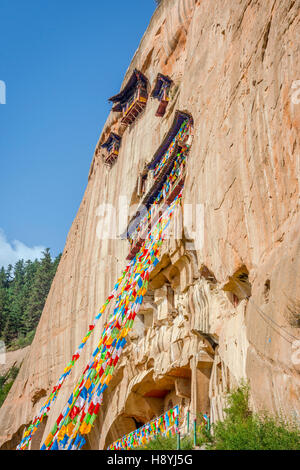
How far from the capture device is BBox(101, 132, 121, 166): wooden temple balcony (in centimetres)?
2778

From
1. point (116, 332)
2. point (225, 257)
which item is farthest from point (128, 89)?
point (225, 257)

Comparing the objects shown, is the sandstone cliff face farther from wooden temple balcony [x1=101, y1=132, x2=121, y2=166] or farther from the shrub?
wooden temple balcony [x1=101, y1=132, x2=121, y2=166]

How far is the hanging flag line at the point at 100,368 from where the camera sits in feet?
35.6

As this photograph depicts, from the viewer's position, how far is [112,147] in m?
28.0

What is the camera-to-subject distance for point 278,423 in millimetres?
6297

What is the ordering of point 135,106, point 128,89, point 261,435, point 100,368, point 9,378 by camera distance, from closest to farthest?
point 261,435 → point 100,368 → point 135,106 → point 128,89 → point 9,378

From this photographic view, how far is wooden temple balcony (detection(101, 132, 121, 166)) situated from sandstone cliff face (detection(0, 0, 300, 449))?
470 cm

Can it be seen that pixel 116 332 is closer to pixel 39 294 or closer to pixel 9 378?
pixel 9 378

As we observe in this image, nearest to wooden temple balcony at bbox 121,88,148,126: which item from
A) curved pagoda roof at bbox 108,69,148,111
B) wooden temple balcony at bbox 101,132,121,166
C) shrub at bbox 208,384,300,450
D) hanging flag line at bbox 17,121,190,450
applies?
curved pagoda roof at bbox 108,69,148,111

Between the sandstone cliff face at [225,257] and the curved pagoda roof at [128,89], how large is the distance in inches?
183

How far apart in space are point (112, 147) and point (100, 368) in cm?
1843

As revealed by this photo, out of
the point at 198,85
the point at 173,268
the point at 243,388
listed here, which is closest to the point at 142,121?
the point at 198,85

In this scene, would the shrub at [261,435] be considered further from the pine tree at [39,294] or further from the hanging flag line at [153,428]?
the pine tree at [39,294]

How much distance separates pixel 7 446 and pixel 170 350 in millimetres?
16165
